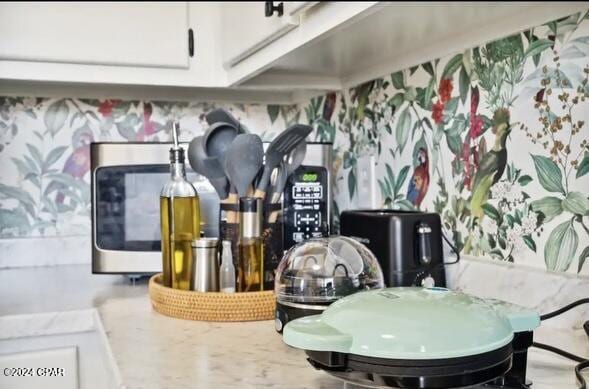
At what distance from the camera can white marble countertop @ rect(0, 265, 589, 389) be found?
28.6 inches

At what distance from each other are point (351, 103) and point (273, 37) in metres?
0.46

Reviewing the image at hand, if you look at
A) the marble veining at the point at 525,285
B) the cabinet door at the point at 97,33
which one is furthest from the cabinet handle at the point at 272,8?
the marble veining at the point at 525,285

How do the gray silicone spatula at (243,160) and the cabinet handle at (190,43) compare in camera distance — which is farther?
the cabinet handle at (190,43)

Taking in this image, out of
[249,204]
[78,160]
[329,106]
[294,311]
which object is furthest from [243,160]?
[78,160]

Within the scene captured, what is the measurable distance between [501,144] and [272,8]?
448 mm

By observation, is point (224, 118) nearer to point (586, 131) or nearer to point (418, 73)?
point (418, 73)

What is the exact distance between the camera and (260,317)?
3.39 ft

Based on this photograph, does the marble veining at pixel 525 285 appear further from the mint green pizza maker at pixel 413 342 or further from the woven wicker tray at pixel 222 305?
the woven wicker tray at pixel 222 305

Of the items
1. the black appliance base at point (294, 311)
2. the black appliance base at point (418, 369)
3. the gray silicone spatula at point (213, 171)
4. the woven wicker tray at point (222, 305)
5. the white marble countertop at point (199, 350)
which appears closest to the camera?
the black appliance base at point (418, 369)

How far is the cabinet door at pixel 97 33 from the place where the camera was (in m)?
1.35

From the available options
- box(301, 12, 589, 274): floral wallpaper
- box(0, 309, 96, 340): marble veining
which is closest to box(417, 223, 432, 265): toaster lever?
box(301, 12, 589, 274): floral wallpaper

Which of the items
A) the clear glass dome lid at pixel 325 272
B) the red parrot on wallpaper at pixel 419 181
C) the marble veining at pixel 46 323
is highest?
the red parrot on wallpaper at pixel 419 181

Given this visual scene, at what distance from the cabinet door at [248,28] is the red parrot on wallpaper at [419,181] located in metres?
0.38

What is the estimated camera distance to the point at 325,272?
3.00 ft
